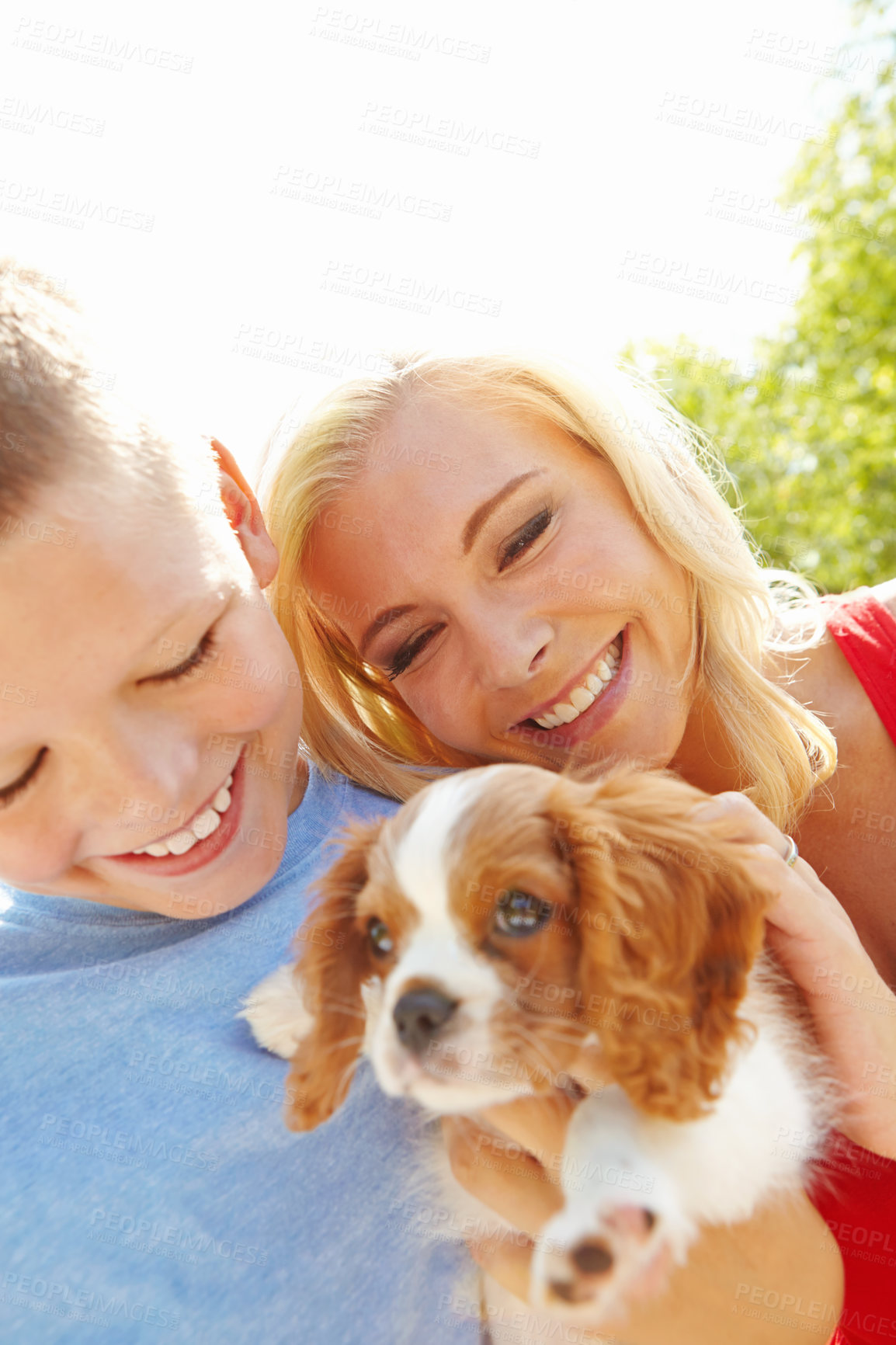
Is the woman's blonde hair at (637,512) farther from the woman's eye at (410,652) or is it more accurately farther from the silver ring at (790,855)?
the silver ring at (790,855)

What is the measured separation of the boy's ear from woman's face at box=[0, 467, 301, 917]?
7.1 inches

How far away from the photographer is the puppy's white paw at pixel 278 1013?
6.88 feet

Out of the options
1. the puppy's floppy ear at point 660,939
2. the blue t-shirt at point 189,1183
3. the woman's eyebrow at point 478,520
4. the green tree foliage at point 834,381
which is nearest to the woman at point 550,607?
the woman's eyebrow at point 478,520

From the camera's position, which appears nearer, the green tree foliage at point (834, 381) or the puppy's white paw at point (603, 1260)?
the puppy's white paw at point (603, 1260)

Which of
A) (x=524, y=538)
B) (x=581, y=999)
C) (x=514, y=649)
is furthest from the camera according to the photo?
(x=524, y=538)

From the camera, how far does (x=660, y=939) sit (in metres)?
1.67

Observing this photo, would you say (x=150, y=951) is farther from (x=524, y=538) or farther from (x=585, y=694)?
(x=524, y=538)

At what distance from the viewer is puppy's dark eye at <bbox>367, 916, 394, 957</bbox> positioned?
178cm

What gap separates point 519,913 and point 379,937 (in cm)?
29

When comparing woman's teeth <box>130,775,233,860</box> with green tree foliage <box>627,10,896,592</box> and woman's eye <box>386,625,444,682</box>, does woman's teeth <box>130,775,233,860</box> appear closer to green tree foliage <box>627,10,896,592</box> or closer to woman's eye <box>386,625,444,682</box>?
woman's eye <box>386,625,444,682</box>

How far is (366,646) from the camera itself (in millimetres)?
2928

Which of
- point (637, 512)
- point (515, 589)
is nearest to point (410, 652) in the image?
point (515, 589)

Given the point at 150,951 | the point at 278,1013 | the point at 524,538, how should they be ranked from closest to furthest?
the point at 278,1013 → the point at 150,951 → the point at 524,538

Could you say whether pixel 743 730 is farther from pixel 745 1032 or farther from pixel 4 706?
pixel 4 706
